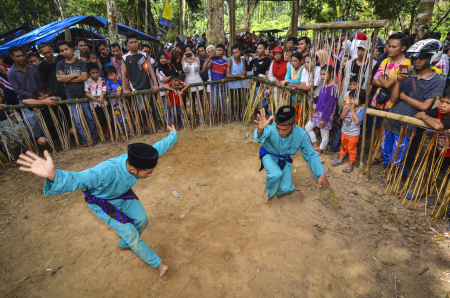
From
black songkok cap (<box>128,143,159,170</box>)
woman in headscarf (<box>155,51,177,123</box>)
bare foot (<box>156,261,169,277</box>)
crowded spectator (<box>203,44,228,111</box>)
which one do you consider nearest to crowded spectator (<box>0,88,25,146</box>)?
woman in headscarf (<box>155,51,177,123</box>)

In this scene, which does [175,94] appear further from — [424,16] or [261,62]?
[424,16]

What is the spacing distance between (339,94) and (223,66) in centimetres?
285

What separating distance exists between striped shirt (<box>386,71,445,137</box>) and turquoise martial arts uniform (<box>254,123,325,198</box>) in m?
1.17

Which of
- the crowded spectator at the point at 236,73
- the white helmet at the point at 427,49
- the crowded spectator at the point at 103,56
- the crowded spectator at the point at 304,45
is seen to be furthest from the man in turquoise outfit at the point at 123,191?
the crowded spectator at the point at 103,56

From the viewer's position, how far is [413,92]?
314cm

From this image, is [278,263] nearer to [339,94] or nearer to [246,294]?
[246,294]

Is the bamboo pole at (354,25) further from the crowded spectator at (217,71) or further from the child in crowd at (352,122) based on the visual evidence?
the crowded spectator at (217,71)

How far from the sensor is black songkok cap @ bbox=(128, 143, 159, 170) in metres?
2.07

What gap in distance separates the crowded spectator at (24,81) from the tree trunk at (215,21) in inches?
178

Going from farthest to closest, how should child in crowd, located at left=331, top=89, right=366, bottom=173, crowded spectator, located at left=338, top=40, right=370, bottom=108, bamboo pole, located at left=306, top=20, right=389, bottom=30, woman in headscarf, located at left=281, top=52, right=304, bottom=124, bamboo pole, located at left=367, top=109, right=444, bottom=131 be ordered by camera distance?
woman in headscarf, located at left=281, top=52, right=304, bottom=124
child in crowd, located at left=331, top=89, right=366, bottom=173
crowded spectator, located at left=338, top=40, right=370, bottom=108
bamboo pole, located at left=306, top=20, right=389, bottom=30
bamboo pole, located at left=367, top=109, right=444, bottom=131

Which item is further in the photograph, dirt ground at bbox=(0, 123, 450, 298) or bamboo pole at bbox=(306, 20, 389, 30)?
bamboo pole at bbox=(306, 20, 389, 30)

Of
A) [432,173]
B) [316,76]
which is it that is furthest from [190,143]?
[432,173]

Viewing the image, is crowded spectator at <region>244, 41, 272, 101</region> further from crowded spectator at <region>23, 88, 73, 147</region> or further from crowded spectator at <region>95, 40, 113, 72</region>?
crowded spectator at <region>23, 88, 73, 147</region>

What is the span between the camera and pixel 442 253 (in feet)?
7.98
